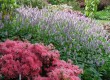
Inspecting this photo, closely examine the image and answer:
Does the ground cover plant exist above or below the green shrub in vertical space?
below

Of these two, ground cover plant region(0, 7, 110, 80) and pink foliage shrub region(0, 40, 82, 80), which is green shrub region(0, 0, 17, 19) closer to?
ground cover plant region(0, 7, 110, 80)

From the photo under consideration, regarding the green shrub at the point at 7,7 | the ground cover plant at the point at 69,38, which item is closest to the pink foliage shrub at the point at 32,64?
the ground cover plant at the point at 69,38

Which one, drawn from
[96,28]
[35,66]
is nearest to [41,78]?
[35,66]

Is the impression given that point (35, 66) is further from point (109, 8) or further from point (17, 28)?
point (109, 8)

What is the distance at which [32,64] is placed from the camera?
14.8 ft

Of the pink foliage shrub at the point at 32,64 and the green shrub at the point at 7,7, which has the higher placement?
the green shrub at the point at 7,7

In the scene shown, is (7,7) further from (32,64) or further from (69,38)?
(32,64)

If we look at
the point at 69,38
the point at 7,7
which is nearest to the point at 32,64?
the point at 69,38

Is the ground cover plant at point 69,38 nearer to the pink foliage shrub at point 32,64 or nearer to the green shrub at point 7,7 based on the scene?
the green shrub at point 7,7

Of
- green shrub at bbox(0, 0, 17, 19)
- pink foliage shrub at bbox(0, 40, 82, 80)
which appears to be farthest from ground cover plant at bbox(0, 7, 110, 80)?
pink foliage shrub at bbox(0, 40, 82, 80)

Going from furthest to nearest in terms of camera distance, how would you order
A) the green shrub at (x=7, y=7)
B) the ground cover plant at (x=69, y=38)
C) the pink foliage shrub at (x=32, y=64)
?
the green shrub at (x=7, y=7) < the ground cover plant at (x=69, y=38) < the pink foliage shrub at (x=32, y=64)

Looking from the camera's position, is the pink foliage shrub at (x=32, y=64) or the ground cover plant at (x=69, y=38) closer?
the pink foliage shrub at (x=32, y=64)

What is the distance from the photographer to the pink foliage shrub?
14.4 ft

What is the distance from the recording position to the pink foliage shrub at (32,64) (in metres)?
4.39
